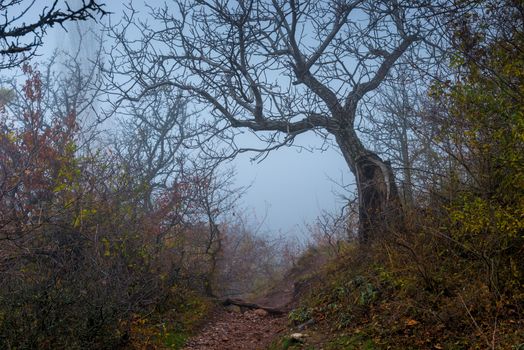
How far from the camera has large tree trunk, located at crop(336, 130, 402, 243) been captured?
7.81m

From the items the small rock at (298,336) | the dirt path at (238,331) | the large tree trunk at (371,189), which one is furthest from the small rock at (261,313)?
the small rock at (298,336)

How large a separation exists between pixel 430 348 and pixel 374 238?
3822mm

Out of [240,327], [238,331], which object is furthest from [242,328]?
[238,331]

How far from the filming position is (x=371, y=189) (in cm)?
934

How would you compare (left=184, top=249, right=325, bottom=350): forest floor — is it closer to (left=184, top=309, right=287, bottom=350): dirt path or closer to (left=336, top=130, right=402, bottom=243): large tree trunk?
(left=184, top=309, right=287, bottom=350): dirt path

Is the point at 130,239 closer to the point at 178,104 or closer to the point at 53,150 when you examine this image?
the point at 53,150

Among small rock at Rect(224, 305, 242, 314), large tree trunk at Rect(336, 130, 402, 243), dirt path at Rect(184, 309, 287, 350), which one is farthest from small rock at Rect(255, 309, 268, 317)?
large tree trunk at Rect(336, 130, 402, 243)

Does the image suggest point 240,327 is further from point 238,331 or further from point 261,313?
point 261,313

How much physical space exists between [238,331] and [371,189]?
12.9 feet

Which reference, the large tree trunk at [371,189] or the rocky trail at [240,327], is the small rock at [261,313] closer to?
the rocky trail at [240,327]

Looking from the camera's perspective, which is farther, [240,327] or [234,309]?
[234,309]

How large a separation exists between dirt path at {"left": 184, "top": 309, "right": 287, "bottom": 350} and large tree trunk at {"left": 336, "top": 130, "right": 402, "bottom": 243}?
94.4 inches

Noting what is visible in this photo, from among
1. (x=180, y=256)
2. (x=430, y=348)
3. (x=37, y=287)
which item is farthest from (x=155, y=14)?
(x=430, y=348)

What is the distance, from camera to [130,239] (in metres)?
8.37
